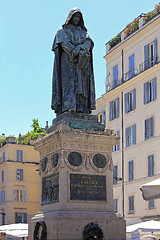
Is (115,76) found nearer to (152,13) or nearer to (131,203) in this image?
(152,13)

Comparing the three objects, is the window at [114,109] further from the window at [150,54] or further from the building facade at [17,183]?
the building facade at [17,183]

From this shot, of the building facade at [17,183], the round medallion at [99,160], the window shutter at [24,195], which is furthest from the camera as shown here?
the window shutter at [24,195]

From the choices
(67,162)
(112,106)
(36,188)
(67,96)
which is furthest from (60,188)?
(36,188)

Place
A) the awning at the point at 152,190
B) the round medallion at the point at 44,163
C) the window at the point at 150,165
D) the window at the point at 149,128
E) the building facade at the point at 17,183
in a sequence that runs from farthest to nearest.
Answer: the building facade at the point at 17,183 < the window at the point at 149,128 < the window at the point at 150,165 < the round medallion at the point at 44,163 < the awning at the point at 152,190

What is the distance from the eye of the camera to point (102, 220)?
13.5m

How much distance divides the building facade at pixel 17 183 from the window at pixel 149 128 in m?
27.4

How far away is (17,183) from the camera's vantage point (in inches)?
2447

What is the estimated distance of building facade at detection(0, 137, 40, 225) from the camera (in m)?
61.1

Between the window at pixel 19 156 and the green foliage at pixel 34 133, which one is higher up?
the green foliage at pixel 34 133

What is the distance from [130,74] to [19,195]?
26.5m

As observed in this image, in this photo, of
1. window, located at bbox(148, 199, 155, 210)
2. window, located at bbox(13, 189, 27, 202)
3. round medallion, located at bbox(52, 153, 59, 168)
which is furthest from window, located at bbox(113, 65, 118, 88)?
round medallion, located at bbox(52, 153, 59, 168)

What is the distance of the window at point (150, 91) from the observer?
1473 inches

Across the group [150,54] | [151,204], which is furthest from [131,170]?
[150,54]

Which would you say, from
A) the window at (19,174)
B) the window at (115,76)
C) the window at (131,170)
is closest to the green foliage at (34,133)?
the window at (19,174)
